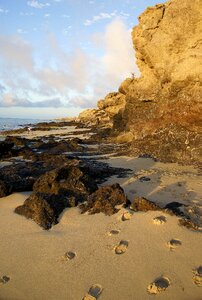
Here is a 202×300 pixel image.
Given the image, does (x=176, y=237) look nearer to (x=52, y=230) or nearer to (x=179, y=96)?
(x=52, y=230)

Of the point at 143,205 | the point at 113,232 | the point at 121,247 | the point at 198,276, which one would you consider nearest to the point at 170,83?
the point at 143,205

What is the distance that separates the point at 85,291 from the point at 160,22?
1136 centimetres

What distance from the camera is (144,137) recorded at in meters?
13.0

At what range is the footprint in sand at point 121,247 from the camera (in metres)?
4.43

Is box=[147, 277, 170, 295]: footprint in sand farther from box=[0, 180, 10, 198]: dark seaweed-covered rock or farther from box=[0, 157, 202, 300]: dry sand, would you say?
box=[0, 180, 10, 198]: dark seaweed-covered rock

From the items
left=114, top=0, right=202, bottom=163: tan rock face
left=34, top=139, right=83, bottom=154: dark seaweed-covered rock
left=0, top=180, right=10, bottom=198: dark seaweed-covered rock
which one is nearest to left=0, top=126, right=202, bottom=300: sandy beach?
left=0, top=180, right=10, bottom=198: dark seaweed-covered rock

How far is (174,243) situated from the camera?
449 cm

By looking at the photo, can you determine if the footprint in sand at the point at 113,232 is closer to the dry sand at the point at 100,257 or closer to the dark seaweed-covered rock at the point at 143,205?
the dry sand at the point at 100,257

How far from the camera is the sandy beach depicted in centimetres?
368

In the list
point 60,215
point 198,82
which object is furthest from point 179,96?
Result: point 60,215

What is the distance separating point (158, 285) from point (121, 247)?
0.93 m

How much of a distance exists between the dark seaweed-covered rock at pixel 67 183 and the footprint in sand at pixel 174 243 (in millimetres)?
2284

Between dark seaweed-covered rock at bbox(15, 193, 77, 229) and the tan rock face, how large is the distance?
587 centimetres

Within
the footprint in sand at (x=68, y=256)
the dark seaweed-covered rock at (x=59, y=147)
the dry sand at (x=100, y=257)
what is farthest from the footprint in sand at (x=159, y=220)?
the dark seaweed-covered rock at (x=59, y=147)
